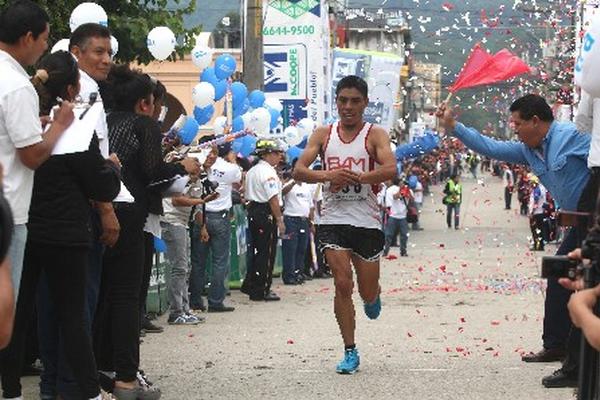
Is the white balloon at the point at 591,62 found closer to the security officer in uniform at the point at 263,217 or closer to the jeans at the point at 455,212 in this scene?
the security officer in uniform at the point at 263,217

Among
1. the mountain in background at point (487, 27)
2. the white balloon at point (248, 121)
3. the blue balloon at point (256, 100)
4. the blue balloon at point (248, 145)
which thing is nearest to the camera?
the white balloon at point (248, 121)

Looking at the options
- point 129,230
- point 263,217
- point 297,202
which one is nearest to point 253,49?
point 297,202

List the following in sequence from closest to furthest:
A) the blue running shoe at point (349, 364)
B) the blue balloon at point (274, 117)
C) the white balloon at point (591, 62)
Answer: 1. the white balloon at point (591, 62)
2. the blue running shoe at point (349, 364)
3. the blue balloon at point (274, 117)

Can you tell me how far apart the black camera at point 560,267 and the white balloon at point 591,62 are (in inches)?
67.6

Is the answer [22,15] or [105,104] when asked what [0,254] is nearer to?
[22,15]

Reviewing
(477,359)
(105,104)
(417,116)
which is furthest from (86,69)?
(417,116)

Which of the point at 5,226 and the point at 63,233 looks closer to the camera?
the point at 5,226

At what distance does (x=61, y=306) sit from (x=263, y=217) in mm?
9916

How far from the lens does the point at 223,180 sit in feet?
51.4

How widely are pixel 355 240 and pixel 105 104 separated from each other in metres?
2.10

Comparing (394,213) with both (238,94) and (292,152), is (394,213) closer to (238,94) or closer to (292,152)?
(292,152)

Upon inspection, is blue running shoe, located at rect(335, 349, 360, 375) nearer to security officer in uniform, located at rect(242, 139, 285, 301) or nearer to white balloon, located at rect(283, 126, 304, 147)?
security officer in uniform, located at rect(242, 139, 285, 301)

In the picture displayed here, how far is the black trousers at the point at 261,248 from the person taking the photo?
664 inches

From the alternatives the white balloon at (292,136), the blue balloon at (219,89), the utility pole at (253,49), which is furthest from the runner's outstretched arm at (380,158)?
the utility pole at (253,49)
